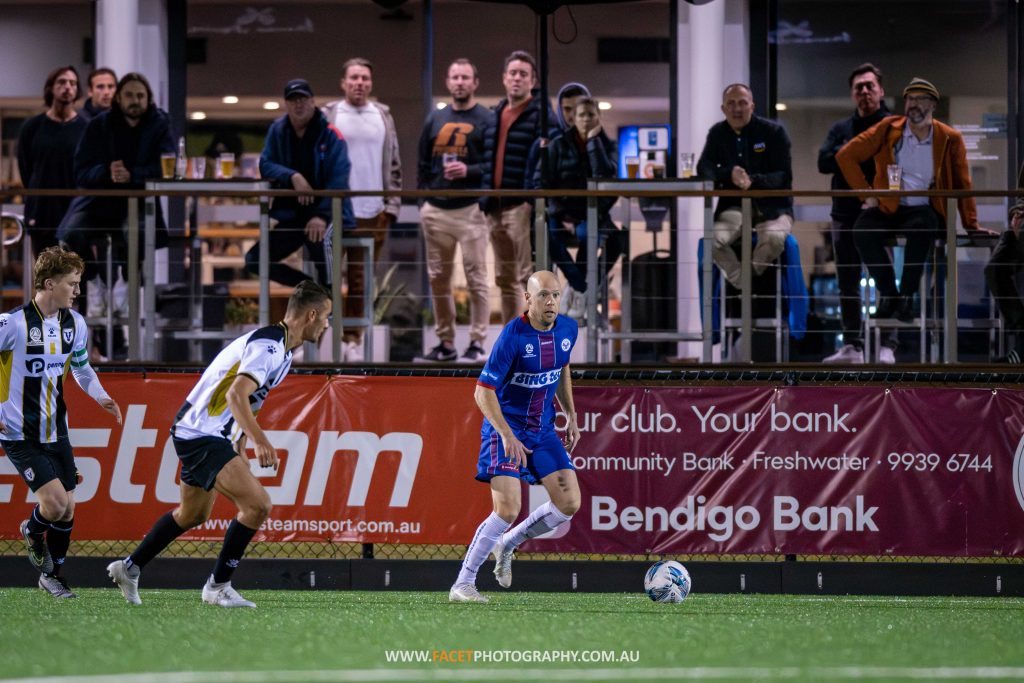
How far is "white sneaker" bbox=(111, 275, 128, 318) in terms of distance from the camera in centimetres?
1238

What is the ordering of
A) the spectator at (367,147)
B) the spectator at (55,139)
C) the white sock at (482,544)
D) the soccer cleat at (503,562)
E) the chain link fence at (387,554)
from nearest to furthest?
the white sock at (482,544), the soccer cleat at (503,562), the chain link fence at (387,554), the spectator at (55,139), the spectator at (367,147)

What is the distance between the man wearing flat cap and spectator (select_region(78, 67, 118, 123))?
635 cm

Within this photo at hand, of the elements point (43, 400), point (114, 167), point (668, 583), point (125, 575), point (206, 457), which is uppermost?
point (114, 167)

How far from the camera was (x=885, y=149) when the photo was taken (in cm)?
1216

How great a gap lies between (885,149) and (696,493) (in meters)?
3.32

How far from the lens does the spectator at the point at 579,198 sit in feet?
38.9

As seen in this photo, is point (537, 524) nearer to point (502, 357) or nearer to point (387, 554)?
point (502, 357)

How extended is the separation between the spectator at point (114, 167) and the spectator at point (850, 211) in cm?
556

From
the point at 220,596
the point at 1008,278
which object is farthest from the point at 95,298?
the point at 1008,278

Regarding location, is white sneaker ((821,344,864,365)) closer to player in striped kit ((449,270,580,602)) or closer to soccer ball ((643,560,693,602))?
player in striped kit ((449,270,580,602))

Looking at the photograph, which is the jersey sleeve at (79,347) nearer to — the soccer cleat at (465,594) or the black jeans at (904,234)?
the soccer cleat at (465,594)

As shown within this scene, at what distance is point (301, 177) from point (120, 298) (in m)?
1.94

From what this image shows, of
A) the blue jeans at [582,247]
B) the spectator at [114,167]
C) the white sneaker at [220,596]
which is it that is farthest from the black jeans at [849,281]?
the white sneaker at [220,596]

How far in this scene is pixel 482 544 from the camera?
374 inches
